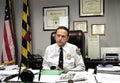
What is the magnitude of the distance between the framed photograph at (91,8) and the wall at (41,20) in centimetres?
8

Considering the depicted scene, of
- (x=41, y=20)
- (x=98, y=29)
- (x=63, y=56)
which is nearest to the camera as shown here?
(x=63, y=56)

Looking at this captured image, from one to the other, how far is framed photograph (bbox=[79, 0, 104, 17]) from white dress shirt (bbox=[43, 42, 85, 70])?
121 cm

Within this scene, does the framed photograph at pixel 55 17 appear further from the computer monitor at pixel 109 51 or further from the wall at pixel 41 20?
the computer monitor at pixel 109 51

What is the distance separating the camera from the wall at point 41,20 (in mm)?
3480

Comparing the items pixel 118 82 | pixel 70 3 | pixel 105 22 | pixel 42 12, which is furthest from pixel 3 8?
pixel 118 82

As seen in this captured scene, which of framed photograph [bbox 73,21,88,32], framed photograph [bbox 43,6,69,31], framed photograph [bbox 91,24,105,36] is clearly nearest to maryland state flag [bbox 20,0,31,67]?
framed photograph [bbox 43,6,69,31]

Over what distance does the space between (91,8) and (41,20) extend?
1.02m

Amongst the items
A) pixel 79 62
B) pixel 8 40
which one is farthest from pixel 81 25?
pixel 8 40

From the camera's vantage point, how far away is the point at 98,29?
3525mm

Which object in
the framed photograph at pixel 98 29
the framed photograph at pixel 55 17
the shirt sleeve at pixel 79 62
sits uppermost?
the framed photograph at pixel 55 17

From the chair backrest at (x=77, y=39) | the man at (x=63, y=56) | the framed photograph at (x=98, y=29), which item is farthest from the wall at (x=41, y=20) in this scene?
the man at (x=63, y=56)

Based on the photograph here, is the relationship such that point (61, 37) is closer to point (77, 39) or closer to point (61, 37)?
point (61, 37)

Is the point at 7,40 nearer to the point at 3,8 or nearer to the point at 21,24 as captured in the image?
the point at 21,24

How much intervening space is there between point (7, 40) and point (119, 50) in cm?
209
